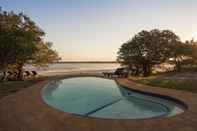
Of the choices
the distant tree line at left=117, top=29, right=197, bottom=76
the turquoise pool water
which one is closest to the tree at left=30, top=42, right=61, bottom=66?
the distant tree line at left=117, top=29, right=197, bottom=76

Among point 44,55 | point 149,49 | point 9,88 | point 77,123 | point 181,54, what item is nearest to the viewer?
point 77,123

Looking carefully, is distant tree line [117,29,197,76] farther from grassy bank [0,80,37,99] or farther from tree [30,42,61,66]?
grassy bank [0,80,37,99]

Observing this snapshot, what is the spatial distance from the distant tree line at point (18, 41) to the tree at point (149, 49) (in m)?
11.8

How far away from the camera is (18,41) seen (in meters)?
17.1

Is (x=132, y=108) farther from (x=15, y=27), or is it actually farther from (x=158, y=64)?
(x=158, y=64)

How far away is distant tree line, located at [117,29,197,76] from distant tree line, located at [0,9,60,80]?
38.5 ft

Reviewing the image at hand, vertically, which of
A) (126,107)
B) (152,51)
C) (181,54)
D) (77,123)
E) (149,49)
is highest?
(149,49)

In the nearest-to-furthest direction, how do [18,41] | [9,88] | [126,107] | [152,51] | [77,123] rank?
[77,123] < [126,107] < [9,88] < [18,41] < [152,51]

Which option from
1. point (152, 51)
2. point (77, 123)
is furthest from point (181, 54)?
point (77, 123)

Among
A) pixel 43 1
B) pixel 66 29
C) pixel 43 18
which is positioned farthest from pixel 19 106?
pixel 66 29

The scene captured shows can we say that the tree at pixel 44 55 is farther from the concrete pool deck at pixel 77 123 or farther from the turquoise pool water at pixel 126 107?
the concrete pool deck at pixel 77 123

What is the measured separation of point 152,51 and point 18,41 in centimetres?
1679

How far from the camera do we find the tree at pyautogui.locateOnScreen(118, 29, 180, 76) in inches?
1066

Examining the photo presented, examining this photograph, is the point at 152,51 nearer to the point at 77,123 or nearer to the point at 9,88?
the point at 9,88
